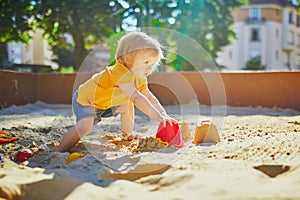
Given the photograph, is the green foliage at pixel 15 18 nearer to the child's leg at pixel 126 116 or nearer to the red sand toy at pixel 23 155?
the child's leg at pixel 126 116

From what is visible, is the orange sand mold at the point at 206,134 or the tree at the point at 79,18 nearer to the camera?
the orange sand mold at the point at 206,134

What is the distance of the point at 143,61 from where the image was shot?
2.56 m

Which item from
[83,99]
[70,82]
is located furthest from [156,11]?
[83,99]

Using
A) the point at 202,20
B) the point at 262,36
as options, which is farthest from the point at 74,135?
the point at 262,36

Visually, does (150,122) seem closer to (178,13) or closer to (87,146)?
(87,146)

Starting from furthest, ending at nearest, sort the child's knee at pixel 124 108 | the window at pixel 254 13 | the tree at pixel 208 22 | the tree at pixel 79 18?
the window at pixel 254 13 → the tree at pixel 208 22 → the tree at pixel 79 18 → the child's knee at pixel 124 108

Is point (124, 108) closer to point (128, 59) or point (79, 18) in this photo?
point (128, 59)

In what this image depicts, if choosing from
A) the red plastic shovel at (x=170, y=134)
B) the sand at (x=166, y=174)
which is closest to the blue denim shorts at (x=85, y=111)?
the sand at (x=166, y=174)

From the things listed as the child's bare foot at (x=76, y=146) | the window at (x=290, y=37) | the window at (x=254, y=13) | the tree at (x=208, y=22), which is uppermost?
the window at (x=254, y=13)

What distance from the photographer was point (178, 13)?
15.5 m

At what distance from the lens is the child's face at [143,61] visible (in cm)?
254

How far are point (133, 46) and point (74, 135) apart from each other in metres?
0.70

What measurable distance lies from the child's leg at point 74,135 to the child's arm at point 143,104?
351 millimetres

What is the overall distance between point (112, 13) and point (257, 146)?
9767mm
